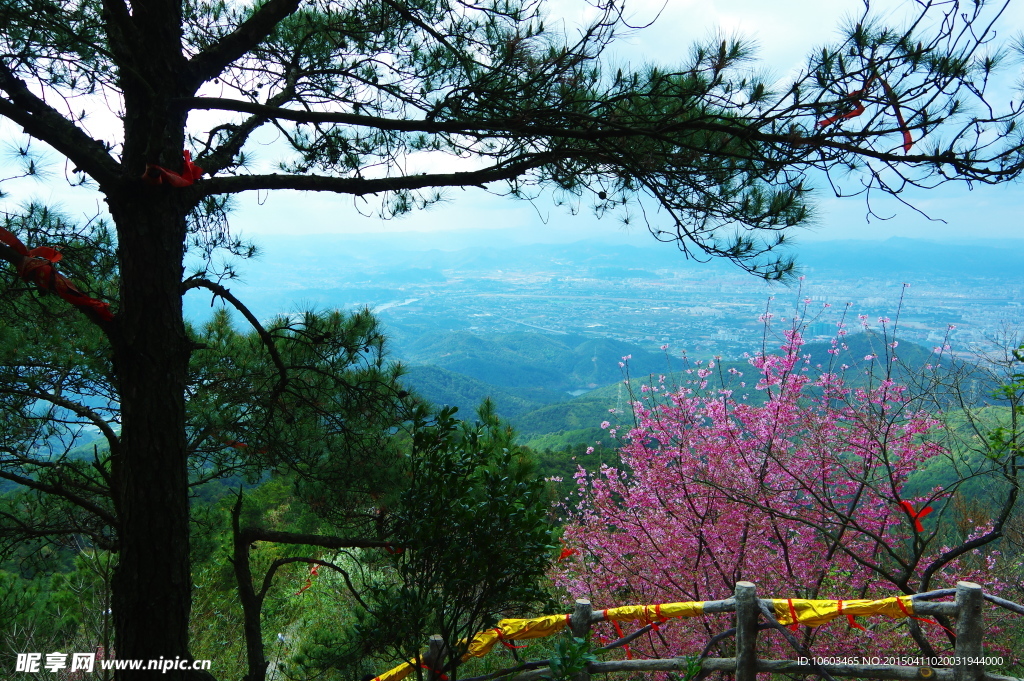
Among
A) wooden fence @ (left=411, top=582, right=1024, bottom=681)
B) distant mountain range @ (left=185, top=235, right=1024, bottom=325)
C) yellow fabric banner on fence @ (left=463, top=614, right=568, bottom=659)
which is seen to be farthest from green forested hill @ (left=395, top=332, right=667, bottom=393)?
wooden fence @ (left=411, top=582, right=1024, bottom=681)

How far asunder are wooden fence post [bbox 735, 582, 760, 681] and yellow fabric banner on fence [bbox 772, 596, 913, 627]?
124mm

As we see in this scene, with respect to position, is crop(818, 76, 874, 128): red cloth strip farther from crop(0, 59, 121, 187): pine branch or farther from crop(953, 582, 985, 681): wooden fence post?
crop(0, 59, 121, 187): pine branch

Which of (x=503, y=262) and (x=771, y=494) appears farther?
(x=503, y=262)

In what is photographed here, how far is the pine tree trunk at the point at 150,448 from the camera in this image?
5.24 feet

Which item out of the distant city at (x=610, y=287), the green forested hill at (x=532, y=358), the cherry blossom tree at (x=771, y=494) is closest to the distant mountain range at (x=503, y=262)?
the distant city at (x=610, y=287)

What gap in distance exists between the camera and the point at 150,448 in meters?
1.63

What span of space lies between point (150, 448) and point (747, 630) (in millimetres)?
2135

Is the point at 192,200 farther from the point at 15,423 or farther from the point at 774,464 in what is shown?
the point at 774,464

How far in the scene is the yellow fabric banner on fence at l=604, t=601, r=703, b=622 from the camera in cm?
232

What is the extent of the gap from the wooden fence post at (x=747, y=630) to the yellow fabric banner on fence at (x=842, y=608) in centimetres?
12

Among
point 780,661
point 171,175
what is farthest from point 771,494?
point 171,175

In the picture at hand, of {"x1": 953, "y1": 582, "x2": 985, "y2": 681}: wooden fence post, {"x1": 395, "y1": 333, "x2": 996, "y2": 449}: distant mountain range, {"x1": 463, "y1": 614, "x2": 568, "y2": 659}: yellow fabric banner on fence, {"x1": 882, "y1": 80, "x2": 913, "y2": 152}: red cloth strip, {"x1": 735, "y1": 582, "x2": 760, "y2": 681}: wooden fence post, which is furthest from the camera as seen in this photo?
{"x1": 395, "y1": 333, "x2": 996, "y2": 449}: distant mountain range

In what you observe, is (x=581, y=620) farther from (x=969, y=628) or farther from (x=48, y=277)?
(x=48, y=277)

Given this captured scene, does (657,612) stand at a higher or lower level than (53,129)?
lower
